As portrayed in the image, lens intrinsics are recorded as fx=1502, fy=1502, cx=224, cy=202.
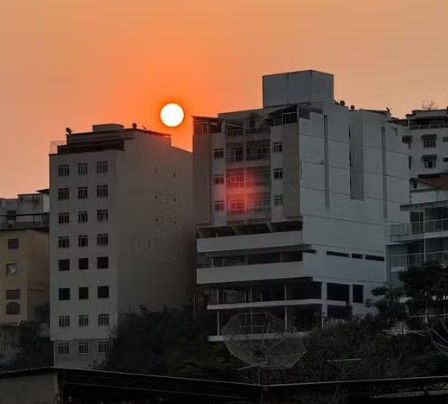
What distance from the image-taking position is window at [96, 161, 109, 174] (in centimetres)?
10119

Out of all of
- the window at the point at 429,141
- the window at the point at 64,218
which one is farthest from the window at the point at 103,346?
the window at the point at 429,141

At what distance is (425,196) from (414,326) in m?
16.3

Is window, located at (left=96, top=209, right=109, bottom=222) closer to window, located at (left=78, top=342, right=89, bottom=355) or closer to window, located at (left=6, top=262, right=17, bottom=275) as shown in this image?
window, located at (left=78, top=342, right=89, bottom=355)

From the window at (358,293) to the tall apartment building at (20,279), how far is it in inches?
934

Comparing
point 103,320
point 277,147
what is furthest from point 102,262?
point 277,147

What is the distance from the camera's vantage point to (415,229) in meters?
95.6

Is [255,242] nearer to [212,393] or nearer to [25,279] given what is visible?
[25,279]

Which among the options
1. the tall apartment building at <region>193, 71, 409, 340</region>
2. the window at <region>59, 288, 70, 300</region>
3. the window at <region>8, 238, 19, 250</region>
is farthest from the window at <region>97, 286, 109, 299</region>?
the window at <region>8, 238, 19, 250</region>

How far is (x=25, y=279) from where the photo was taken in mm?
106750

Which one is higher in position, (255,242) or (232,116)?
(232,116)

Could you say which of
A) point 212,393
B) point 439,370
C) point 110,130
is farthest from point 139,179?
point 212,393

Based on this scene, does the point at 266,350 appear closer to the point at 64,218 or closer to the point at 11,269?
the point at 64,218

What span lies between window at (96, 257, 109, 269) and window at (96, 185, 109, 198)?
14.0ft

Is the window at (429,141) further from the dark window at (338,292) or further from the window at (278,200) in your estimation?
the window at (278,200)
